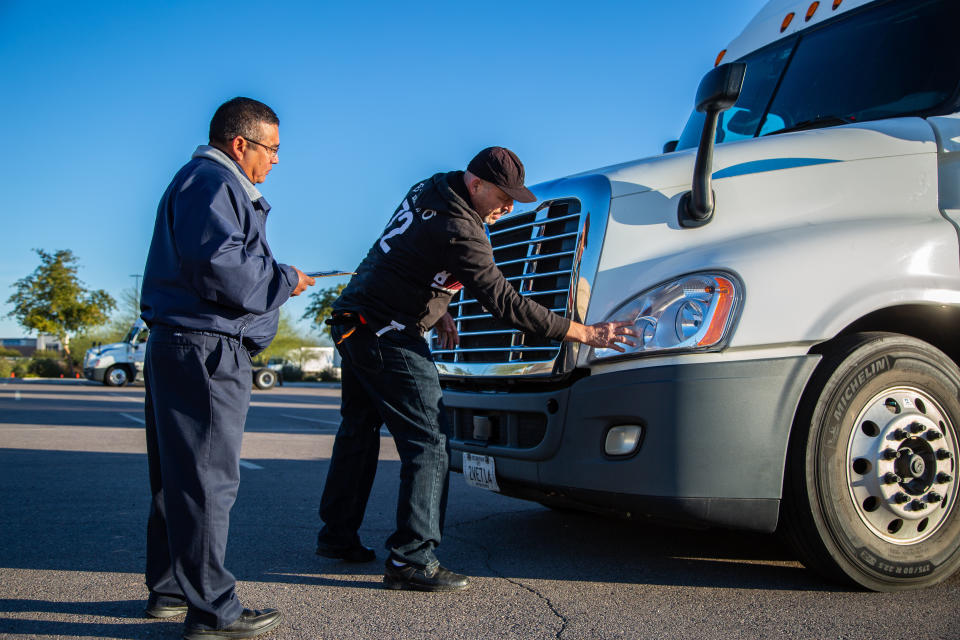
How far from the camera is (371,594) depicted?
334 cm

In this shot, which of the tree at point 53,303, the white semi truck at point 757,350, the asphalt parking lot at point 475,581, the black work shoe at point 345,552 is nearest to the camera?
the asphalt parking lot at point 475,581

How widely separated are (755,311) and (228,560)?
8.62 feet

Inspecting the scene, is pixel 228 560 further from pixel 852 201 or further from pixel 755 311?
pixel 852 201

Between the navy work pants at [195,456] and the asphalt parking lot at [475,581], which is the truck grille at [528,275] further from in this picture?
the navy work pants at [195,456]

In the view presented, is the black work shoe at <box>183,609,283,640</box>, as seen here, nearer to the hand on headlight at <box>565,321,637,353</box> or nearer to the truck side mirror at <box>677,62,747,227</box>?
the hand on headlight at <box>565,321,637,353</box>

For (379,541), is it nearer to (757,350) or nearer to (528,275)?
(528,275)

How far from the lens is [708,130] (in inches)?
132

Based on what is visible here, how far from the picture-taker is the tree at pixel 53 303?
43281 mm

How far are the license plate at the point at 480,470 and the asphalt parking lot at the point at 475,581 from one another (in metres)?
0.39

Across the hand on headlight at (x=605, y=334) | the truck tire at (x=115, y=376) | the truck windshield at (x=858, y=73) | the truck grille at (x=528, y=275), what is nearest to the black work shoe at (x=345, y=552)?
the truck grille at (x=528, y=275)

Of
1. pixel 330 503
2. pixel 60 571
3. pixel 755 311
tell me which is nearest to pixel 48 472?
pixel 60 571

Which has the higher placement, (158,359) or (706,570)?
(158,359)

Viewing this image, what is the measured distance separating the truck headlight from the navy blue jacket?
139 cm

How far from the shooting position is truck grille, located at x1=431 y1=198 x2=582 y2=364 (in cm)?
359
